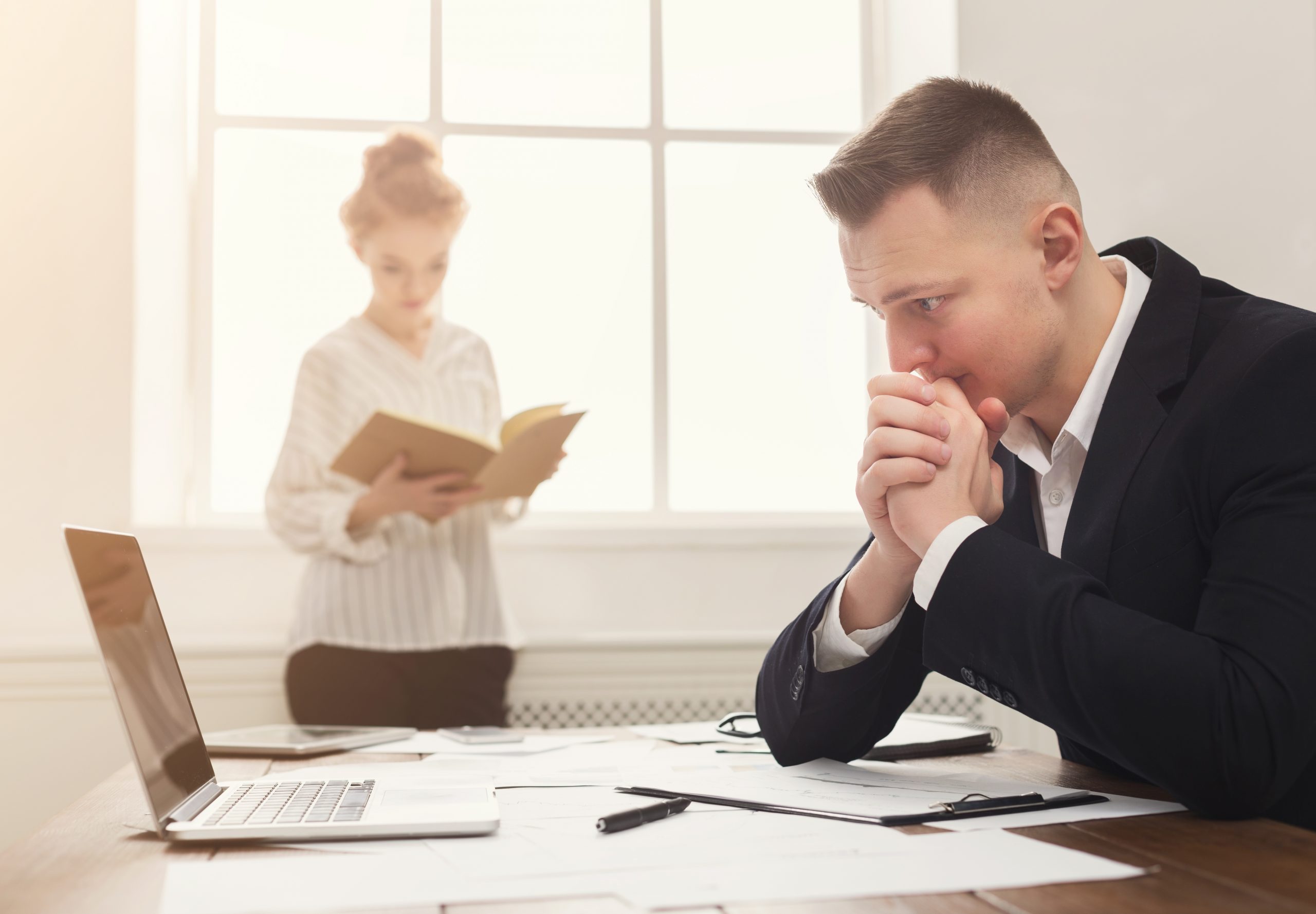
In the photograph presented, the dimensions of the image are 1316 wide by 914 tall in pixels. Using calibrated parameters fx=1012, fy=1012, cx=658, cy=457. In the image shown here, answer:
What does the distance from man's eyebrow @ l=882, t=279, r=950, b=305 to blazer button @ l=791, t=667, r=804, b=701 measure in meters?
0.43

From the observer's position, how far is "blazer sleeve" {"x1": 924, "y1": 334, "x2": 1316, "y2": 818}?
2.67ft

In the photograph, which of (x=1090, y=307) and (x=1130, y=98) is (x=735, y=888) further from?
(x=1130, y=98)

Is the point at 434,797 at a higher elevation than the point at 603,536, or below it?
below

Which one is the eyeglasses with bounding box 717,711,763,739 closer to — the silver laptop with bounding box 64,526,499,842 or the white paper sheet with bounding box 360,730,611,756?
the white paper sheet with bounding box 360,730,611,756

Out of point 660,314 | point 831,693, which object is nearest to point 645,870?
point 831,693

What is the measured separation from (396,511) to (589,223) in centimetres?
121

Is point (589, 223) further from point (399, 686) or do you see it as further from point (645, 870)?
point (645, 870)

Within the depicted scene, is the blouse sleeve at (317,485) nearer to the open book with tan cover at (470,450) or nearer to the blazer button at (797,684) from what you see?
the open book with tan cover at (470,450)

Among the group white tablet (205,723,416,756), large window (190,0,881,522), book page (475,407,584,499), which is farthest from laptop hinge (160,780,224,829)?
large window (190,0,881,522)

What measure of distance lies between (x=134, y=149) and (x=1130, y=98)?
265 cm

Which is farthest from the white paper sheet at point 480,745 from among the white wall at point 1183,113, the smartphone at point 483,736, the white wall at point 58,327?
the white wall at point 1183,113

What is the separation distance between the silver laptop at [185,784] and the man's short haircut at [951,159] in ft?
2.54

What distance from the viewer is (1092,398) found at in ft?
3.84

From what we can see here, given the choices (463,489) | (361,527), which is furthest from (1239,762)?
(361,527)
